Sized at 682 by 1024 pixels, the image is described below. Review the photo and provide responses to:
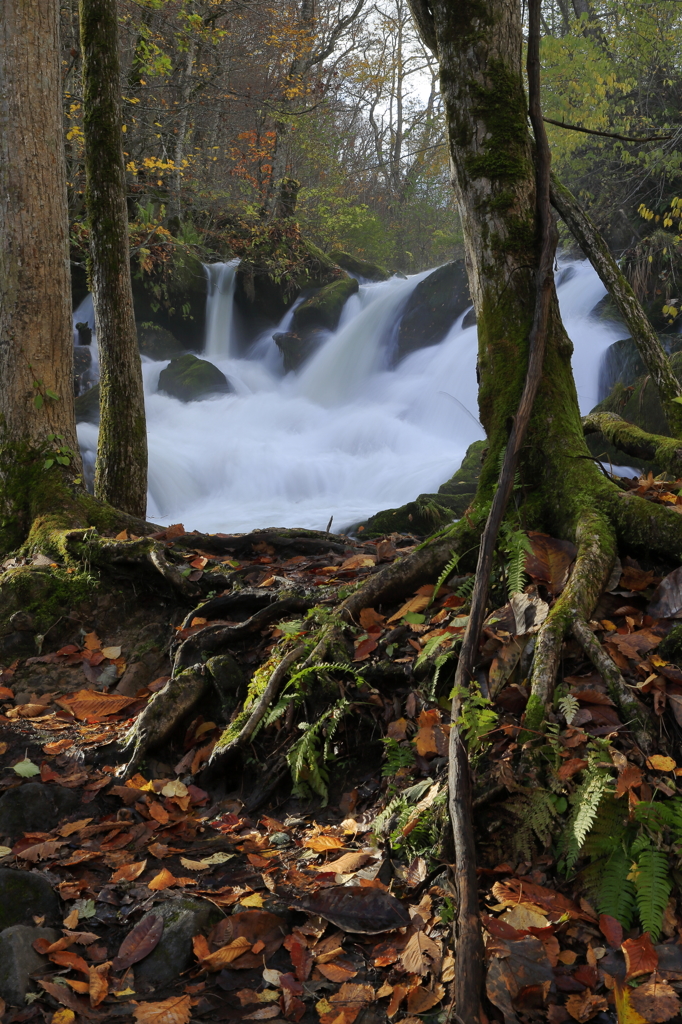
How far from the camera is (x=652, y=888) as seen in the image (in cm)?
206

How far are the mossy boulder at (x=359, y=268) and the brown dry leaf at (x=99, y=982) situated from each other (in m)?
23.2

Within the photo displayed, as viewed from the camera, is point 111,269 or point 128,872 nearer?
point 128,872

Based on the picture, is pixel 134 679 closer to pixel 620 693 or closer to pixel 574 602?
pixel 574 602

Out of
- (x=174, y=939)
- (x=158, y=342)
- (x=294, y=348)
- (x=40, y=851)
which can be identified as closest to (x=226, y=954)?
(x=174, y=939)

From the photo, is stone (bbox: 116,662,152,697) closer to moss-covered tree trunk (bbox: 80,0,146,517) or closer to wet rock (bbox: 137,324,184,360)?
moss-covered tree trunk (bbox: 80,0,146,517)

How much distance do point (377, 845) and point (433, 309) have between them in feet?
57.7

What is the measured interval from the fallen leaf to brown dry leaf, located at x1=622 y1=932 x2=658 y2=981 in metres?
1.46

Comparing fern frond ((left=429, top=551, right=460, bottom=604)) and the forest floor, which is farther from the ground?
fern frond ((left=429, top=551, right=460, bottom=604))

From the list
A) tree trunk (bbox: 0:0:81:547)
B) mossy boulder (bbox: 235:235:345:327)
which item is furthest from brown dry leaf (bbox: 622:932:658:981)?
mossy boulder (bbox: 235:235:345:327)

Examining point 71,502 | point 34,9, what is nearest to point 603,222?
point 34,9

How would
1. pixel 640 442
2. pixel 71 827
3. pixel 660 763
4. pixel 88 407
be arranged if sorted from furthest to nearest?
pixel 88 407
pixel 640 442
pixel 71 827
pixel 660 763

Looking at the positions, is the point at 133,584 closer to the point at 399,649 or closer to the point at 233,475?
the point at 399,649

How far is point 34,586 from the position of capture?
15.9 ft

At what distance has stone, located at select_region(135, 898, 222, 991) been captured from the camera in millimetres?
2199
